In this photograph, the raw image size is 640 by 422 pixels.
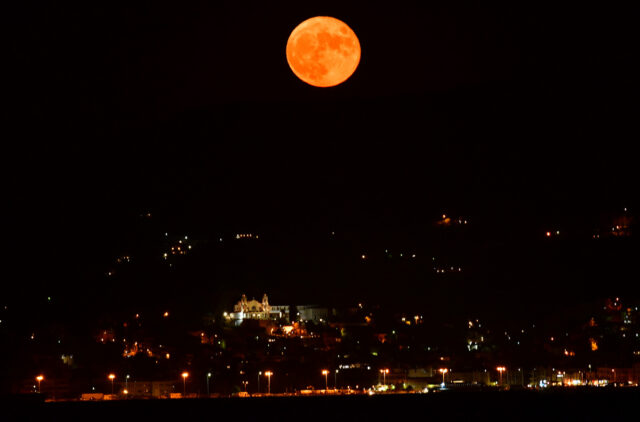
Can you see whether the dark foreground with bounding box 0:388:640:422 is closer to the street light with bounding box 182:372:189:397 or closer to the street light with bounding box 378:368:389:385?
the street light with bounding box 378:368:389:385

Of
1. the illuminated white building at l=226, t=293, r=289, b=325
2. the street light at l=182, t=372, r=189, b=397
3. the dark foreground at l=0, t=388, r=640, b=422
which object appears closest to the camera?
the dark foreground at l=0, t=388, r=640, b=422

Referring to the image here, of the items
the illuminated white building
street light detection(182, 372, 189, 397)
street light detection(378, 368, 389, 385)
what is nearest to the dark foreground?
street light detection(378, 368, 389, 385)

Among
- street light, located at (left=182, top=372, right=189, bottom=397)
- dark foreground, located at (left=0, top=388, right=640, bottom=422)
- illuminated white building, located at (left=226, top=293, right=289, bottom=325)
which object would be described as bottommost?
street light, located at (left=182, top=372, right=189, bottom=397)

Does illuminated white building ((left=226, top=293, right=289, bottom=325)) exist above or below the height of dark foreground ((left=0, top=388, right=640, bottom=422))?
above

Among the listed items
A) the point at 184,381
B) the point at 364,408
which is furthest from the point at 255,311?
the point at 364,408

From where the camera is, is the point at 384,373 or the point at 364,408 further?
the point at 384,373

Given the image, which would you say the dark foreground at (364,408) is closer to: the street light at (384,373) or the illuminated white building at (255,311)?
the street light at (384,373)

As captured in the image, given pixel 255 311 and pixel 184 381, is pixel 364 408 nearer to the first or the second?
pixel 184 381

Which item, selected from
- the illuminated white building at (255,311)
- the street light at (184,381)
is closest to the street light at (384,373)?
the street light at (184,381)

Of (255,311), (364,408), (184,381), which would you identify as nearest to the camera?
(364,408)
